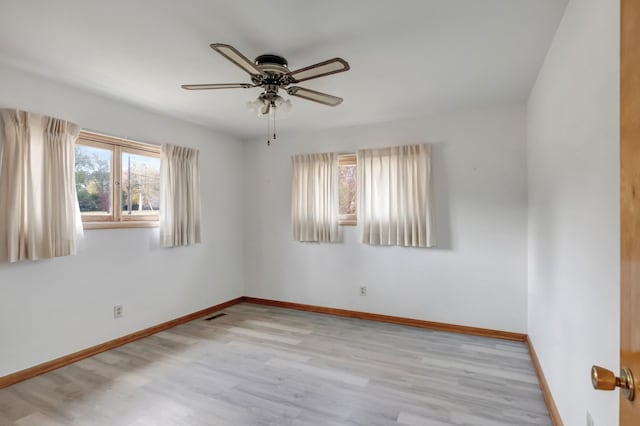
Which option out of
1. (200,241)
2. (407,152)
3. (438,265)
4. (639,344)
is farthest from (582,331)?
(200,241)

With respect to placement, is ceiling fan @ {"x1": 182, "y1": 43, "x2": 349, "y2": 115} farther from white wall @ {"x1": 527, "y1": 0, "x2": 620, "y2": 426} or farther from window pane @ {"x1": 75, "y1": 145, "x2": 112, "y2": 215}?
window pane @ {"x1": 75, "y1": 145, "x2": 112, "y2": 215}

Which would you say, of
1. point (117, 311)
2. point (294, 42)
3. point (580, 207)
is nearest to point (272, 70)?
point (294, 42)

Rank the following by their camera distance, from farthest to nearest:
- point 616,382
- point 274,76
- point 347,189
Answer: point 347,189 → point 274,76 → point 616,382

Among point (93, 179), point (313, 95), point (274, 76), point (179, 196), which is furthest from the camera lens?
point (179, 196)

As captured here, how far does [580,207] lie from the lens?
1.51 meters

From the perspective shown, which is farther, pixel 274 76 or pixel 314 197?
pixel 314 197

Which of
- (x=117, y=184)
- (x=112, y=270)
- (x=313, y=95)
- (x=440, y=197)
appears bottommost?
(x=112, y=270)

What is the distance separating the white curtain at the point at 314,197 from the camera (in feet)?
13.7

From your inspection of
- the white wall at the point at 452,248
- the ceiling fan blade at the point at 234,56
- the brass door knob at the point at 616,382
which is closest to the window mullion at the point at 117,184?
the white wall at the point at 452,248

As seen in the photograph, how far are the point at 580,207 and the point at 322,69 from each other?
1581mm

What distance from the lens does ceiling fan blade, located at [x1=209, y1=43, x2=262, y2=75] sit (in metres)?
1.68

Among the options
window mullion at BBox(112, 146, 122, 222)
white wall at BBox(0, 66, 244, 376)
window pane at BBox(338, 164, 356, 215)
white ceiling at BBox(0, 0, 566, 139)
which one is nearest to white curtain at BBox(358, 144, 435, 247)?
window pane at BBox(338, 164, 356, 215)

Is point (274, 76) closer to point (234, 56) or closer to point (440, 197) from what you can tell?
point (234, 56)

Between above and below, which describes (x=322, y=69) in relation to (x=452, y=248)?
above
